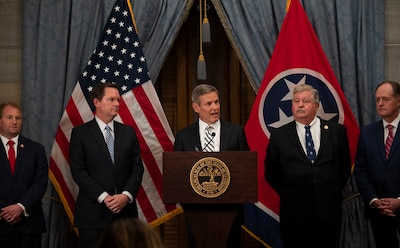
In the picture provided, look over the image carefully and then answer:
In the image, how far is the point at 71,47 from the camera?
19.2 ft

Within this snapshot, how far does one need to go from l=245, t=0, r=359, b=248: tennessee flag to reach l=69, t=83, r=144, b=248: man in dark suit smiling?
120 cm

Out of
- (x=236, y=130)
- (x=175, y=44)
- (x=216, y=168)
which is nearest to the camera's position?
(x=216, y=168)

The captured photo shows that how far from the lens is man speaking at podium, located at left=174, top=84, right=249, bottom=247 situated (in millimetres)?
4688

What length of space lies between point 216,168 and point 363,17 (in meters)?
2.55

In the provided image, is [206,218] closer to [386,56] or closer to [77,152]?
[77,152]

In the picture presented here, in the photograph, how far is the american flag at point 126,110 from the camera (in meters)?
5.56

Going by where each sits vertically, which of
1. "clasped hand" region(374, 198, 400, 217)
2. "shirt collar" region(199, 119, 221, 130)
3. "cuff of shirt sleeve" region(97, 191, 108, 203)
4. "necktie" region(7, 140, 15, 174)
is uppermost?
"shirt collar" region(199, 119, 221, 130)

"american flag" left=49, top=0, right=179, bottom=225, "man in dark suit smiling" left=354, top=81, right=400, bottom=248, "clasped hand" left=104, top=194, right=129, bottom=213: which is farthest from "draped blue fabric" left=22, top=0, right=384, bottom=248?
"clasped hand" left=104, top=194, right=129, bottom=213

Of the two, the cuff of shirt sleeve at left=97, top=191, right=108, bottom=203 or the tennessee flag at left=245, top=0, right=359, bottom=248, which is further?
the tennessee flag at left=245, top=0, right=359, bottom=248

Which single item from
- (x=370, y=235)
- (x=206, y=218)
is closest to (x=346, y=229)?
(x=370, y=235)

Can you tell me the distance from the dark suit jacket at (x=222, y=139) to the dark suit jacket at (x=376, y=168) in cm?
93

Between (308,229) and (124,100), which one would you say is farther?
(124,100)

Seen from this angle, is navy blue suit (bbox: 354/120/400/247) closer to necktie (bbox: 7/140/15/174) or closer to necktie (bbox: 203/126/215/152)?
necktie (bbox: 203/126/215/152)

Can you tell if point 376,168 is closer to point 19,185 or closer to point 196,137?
point 196,137
